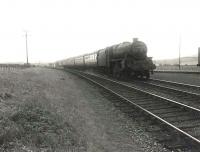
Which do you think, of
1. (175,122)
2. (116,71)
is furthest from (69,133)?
(116,71)

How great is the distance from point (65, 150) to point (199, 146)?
2.77 m

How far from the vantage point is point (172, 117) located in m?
8.62

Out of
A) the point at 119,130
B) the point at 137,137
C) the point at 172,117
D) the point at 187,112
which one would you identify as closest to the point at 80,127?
the point at 119,130

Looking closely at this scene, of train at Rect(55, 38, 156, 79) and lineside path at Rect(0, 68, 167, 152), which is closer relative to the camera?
lineside path at Rect(0, 68, 167, 152)

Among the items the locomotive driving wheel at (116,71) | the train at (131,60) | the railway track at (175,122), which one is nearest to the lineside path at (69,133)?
the railway track at (175,122)

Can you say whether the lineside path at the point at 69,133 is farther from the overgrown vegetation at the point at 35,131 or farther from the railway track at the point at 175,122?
the railway track at the point at 175,122

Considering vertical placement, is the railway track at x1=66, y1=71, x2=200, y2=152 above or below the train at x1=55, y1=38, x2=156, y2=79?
below

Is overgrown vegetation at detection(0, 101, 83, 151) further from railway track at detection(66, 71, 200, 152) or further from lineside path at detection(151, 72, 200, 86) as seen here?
lineside path at detection(151, 72, 200, 86)

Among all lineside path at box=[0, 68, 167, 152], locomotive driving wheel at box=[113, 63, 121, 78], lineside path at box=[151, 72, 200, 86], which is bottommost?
lineside path at box=[0, 68, 167, 152]

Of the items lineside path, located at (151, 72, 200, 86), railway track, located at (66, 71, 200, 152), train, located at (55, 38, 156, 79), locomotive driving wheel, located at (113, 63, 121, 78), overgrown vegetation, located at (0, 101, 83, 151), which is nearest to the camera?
overgrown vegetation, located at (0, 101, 83, 151)

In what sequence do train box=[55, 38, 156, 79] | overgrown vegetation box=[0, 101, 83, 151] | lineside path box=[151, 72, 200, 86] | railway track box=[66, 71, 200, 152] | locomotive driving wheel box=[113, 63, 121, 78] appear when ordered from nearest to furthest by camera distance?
overgrown vegetation box=[0, 101, 83, 151] → railway track box=[66, 71, 200, 152] → lineside path box=[151, 72, 200, 86] → train box=[55, 38, 156, 79] → locomotive driving wheel box=[113, 63, 121, 78]

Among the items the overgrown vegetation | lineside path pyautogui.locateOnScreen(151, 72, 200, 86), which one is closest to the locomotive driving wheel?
lineside path pyautogui.locateOnScreen(151, 72, 200, 86)

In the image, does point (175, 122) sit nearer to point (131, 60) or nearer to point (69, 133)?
point (69, 133)

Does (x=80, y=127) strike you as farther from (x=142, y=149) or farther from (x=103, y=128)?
(x=142, y=149)
